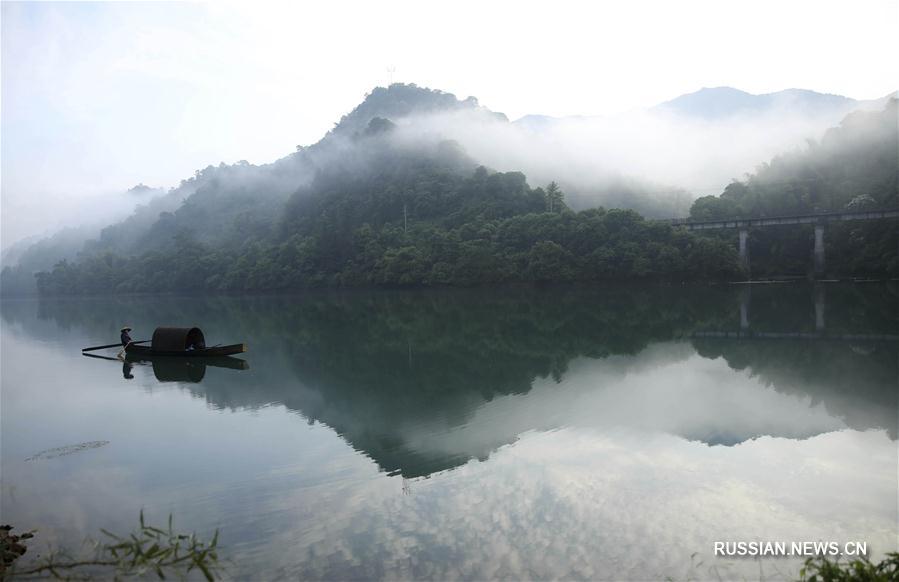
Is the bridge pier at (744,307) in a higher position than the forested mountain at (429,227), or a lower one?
lower

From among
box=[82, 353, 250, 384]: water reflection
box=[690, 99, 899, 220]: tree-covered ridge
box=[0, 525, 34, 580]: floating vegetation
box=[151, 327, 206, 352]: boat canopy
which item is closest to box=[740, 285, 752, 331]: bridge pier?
box=[82, 353, 250, 384]: water reflection

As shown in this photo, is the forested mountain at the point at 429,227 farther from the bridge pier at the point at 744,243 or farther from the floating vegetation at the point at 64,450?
the floating vegetation at the point at 64,450

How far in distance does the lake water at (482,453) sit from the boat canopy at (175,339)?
3.90ft

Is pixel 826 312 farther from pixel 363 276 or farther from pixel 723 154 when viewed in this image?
pixel 723 154

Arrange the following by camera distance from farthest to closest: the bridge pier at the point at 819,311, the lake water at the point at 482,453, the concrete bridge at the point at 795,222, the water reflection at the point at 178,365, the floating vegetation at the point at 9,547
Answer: the concrete bridge at the point at 795,222 < the bridge pier at the point at 819,311 < the water reflection at the point at 178,365 < the lake water at the point at 482,453 < the floating vegetation at the point at 9,547

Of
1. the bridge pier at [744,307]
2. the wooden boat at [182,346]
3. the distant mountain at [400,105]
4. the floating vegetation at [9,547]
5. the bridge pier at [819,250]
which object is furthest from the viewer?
the distant mountain at [400,105]

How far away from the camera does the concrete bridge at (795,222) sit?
65625mm

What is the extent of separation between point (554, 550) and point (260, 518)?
468 centimetres

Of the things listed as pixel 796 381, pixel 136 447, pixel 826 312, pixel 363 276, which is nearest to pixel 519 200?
pixel 363 276

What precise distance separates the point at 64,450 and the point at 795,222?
258ft

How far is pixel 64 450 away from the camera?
44.9ft

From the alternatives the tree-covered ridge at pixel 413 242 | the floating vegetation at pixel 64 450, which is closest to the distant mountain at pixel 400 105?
the tree-covered ridge at pixel 413 242

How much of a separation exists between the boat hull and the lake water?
3.09 ft

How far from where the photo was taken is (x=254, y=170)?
17112 cm
